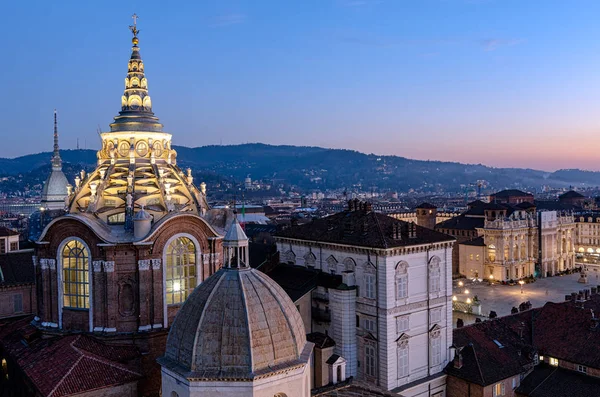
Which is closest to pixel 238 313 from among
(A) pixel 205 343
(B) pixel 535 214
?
(A) pixel 205 343

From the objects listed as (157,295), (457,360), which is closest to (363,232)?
(457,360)

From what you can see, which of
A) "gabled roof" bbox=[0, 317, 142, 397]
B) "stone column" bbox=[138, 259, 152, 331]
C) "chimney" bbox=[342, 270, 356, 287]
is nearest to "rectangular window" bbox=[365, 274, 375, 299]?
"chimney" bbox=[342, 270, 356, 287]

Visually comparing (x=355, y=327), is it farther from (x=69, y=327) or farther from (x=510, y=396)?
(x=69, y=327)

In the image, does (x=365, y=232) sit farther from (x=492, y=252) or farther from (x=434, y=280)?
(x=492, y=252)

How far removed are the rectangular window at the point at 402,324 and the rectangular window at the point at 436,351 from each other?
3445 mm

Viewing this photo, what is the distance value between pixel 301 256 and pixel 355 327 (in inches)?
347

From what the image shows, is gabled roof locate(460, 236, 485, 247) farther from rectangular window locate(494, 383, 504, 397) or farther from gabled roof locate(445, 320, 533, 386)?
rectangular window locate(494, 383, 504, 397)

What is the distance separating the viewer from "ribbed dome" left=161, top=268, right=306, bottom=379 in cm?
2094

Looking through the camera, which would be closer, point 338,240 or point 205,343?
point 205,343

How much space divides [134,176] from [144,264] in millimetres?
7286

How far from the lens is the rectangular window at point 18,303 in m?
52.9

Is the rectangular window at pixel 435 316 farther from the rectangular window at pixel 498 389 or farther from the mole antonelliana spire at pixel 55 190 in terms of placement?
the mole antonelliana spire at pixel 55 190

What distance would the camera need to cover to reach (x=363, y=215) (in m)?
46.2

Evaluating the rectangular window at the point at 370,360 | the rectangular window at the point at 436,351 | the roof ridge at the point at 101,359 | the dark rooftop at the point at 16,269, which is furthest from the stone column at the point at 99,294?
the rectangular window at the point at 436,351
